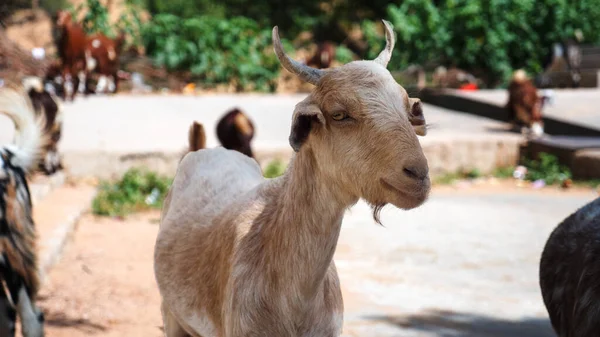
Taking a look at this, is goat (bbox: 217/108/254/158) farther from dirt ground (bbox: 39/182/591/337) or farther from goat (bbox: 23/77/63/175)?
goat (bbox: 23/77/63/175)

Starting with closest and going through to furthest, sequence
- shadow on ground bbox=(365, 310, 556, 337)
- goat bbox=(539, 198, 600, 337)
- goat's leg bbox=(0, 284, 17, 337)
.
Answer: goat bbox=(539, 198, 600, 337) < goat's leg bbox=(0, 284, 17, 337) < shadow on ground bbox=(365, 310, 556, 337)

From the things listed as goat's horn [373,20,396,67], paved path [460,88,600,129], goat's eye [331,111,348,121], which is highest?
goat's horn [373,20,396,67]

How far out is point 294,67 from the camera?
3164mm

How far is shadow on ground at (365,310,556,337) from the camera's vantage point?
6176mm

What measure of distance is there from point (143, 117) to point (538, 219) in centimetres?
748

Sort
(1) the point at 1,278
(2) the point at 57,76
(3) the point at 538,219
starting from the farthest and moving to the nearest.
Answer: (2) the point at 57,76 < (3) the point at 538,219 < (1) the point at 1,278

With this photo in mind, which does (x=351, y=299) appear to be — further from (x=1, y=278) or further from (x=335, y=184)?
(x=335, y=184)

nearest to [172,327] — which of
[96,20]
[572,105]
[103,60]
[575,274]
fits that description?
[575,274]

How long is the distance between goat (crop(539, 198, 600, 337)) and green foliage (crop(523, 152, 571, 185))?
9577 millimetres

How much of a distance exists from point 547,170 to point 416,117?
36.2 ft

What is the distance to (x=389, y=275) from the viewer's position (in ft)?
Answer: 25.4

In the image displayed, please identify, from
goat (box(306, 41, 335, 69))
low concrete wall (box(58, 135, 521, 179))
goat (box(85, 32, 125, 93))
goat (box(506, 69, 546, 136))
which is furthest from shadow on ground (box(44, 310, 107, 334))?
goat (box(306, 41, 335, 69))

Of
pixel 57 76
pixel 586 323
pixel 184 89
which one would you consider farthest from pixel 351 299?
pixel 184 89

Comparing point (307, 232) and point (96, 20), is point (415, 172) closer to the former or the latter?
point (307, 232)
